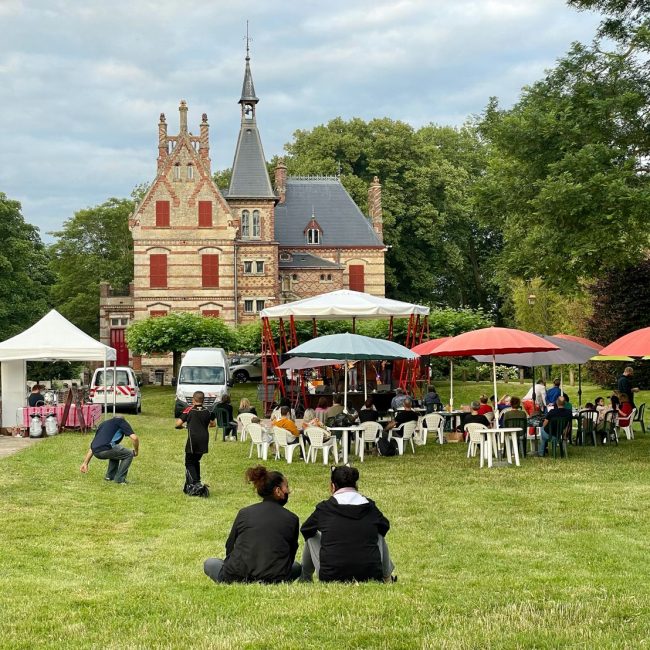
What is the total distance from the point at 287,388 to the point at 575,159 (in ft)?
39.0

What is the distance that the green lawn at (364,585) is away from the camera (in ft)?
19.6

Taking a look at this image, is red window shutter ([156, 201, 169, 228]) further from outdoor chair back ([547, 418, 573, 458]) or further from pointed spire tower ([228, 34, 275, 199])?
outdoor chair back ([547, 418, 573, 458])

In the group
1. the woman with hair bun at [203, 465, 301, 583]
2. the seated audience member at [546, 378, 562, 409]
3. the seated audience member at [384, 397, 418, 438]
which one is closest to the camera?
the woman with hair bun at [203, 465, 301, 583]

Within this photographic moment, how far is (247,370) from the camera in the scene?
43.8m

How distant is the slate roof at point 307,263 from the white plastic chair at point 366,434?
35.5 metres

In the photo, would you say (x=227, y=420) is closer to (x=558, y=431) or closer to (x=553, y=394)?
(x=553, y=394)

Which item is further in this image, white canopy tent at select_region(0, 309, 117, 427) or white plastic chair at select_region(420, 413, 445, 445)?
white canopy tent at select_region(0, 309, 117, 427)

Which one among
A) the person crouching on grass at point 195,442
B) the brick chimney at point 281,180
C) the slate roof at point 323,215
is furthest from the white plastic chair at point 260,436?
the brick chimney at point 281,180

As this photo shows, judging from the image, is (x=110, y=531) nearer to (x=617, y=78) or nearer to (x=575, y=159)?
(x=575, y=159)

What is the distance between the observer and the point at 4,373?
25062 mm

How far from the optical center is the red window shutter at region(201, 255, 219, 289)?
169 ft

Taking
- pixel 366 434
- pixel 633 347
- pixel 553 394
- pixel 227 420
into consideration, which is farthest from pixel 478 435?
pixel 227 420

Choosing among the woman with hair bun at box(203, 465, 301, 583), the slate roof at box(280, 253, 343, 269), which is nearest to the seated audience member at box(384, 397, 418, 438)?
the woman with hair bun at box(203, 465, 301, 583)

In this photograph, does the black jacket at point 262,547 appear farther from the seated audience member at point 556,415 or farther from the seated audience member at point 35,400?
the seated audience member at point 35,400
